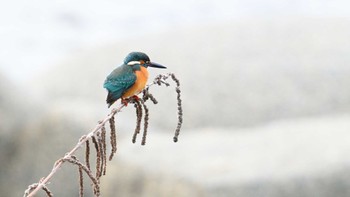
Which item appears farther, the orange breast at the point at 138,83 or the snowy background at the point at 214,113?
the snowy background at the point at 214,113

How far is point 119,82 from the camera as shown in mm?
2287

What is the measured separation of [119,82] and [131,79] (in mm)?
63

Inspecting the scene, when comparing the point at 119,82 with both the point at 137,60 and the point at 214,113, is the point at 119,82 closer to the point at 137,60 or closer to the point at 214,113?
the point at 137,60

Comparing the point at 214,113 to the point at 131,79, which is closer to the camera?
the point at 131,79

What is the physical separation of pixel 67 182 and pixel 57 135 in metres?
0.48

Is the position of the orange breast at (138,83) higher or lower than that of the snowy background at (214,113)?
higher

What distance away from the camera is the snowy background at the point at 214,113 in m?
6.69

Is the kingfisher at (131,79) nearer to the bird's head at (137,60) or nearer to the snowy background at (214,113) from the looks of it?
the bird's head at (137,60)

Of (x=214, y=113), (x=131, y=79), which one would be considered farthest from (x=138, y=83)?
(x=214, y=113)

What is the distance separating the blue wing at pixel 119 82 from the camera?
224cm

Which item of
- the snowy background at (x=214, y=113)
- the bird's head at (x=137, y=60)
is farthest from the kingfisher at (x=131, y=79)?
the snowy background at (x=214, y=113)

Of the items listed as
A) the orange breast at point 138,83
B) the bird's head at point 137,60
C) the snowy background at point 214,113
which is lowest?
the snowy background at point 214,113

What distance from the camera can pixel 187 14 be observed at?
44.0 ft

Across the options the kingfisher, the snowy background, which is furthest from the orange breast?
the snowy background
